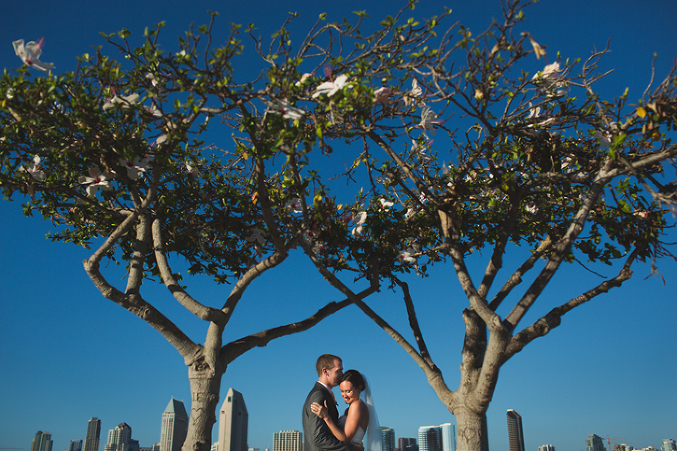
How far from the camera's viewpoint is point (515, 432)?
8.49 metres

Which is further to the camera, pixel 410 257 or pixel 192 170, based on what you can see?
pixel 410 257

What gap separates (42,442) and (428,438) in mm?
75068

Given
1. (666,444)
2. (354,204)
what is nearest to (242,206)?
(354,204)

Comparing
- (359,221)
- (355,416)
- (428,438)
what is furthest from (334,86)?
(428,438)

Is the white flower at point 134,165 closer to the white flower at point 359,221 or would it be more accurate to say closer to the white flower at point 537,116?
the white flower at point 359,221

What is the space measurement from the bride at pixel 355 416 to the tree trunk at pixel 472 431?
75 cm

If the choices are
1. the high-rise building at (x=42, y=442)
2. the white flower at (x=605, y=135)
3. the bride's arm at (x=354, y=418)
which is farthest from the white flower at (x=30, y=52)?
the high-rise building at (x=42, y=442)

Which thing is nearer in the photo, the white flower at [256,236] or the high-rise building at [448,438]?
the white flower at [256,236]

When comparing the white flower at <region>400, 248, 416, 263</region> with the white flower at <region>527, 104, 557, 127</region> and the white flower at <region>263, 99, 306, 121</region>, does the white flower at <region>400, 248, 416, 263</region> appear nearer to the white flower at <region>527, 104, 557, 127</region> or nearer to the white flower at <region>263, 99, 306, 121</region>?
the white flower at <region>527, 104, 557, 127</region>

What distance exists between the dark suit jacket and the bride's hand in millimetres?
47

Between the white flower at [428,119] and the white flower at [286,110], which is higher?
the white flower at [428,119]

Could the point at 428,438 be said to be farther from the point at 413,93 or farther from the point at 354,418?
the point at 413,93

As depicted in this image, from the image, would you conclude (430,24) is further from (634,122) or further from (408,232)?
(408,232)

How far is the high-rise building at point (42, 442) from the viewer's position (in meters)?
63.6
